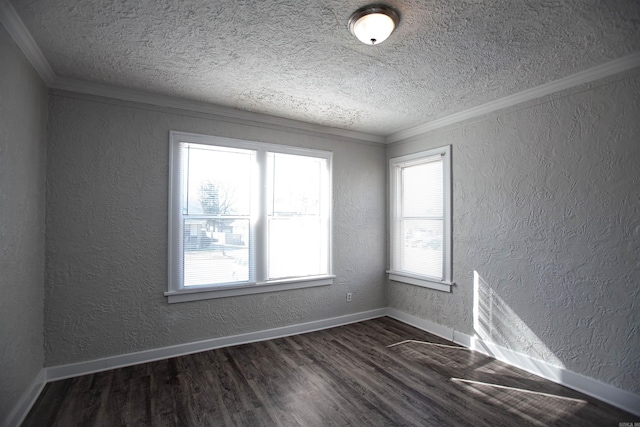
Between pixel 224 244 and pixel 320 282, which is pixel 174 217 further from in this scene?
pixel 320 282

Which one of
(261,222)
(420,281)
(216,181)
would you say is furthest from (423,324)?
(216,181)

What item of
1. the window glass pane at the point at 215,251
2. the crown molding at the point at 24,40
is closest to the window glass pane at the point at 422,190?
the window glass pane at the point at 215,251

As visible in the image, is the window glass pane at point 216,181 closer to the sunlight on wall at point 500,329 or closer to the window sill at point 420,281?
the window sill at point 420,281

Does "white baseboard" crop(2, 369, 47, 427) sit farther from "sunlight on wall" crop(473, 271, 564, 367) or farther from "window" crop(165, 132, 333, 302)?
"sunlight on wall" crop(473, 271, 564, 367)

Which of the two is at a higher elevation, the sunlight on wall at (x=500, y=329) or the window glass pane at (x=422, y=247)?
the window glass pane at (x=422, y=247)

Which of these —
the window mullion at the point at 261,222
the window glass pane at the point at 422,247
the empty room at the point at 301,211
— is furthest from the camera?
the window glass pane at the point at 422,247

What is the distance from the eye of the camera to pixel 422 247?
13.5 ft

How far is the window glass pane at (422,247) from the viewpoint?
3.92 meters

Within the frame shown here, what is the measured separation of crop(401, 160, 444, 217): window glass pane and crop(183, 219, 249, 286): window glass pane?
7.32ft

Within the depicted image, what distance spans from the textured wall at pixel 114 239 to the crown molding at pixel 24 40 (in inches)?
10.7

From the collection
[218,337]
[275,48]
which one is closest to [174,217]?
[218,337]

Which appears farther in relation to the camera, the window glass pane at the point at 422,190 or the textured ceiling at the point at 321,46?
the window glass pane at the point at 422,190

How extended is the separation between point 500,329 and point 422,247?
1.29m

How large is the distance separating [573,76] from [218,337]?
13.7ft
